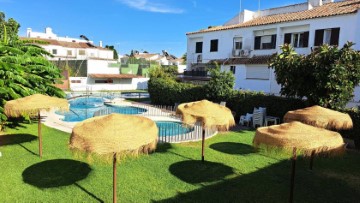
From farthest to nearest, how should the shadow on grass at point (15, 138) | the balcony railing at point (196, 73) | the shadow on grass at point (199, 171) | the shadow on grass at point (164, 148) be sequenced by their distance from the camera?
the balcony railing at point (196, 73) < the shadow on grass at point (15, 138) < the shadow on grass at point (164, 148) < the shadow on grass at point (199, 171)

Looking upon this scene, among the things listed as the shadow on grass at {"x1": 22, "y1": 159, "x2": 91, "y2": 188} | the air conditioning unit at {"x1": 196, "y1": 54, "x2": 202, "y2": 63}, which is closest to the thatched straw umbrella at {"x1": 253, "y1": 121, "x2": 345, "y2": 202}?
the shadow on grass at {"x1": 22, "y1": 159, "x2": 91, "y2": 188}

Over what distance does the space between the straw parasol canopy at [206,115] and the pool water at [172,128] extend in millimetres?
7163

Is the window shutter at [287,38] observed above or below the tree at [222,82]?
above

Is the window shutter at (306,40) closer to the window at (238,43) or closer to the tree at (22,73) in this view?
the window at (238,43)

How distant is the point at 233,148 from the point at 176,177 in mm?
4972

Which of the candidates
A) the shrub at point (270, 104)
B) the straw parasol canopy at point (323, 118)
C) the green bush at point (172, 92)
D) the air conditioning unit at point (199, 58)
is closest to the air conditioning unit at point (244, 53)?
the air conditioning unit at point (199, 58)

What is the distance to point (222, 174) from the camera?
10.7m

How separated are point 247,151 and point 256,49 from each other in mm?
24483

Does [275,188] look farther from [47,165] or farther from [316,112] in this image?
[47,165]

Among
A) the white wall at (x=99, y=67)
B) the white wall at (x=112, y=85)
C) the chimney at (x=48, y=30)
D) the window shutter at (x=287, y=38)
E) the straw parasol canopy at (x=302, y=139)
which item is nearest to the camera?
the straw parasol canopy at (x=302, y=139)

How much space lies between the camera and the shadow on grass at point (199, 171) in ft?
33.3

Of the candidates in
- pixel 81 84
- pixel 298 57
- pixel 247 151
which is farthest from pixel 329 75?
pixel 81 84

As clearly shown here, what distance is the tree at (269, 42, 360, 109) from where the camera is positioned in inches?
572

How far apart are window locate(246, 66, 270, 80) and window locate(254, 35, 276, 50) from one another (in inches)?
122
